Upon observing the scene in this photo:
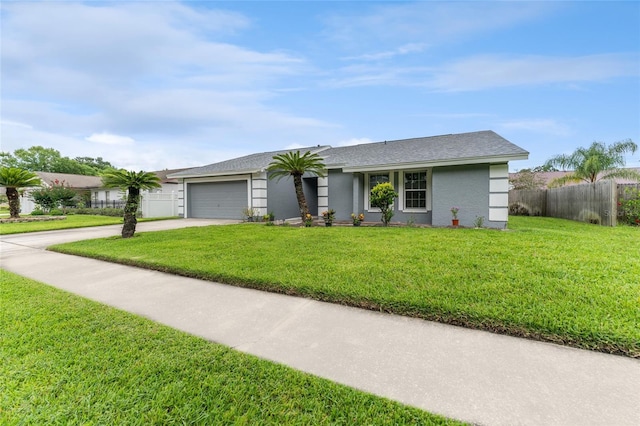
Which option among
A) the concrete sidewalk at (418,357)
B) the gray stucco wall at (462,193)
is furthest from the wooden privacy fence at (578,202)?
the concrete sidewalk at (418,357)

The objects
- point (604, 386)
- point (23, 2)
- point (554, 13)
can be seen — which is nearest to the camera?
point (604, 386)

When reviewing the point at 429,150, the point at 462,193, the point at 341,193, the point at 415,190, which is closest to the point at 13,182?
the point at 341,193

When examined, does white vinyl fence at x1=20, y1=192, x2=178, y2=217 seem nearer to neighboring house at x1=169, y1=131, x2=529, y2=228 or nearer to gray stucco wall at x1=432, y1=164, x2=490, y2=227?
neighboring house at x1=169, y1=131, x2=529, y2=228

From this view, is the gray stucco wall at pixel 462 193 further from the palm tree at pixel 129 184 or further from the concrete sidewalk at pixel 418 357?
the palm tree at pixel 129 184

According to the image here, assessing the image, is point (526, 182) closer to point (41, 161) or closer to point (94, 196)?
point (94, 196)

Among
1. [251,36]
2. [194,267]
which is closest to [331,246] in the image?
[194,267]

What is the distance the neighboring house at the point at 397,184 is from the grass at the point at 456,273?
2.81m

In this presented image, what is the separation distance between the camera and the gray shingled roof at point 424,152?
925 centimetres

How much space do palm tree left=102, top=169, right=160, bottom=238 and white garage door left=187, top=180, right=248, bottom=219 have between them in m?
5.30

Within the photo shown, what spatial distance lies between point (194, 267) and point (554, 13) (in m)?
12.2

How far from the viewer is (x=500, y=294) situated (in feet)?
11.4

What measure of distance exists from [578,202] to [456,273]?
12.2 m

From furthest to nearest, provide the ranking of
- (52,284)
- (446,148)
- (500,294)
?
(446,148) < (52,284) < (500,294)

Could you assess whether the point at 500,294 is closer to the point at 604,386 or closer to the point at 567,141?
the point at 604,386
